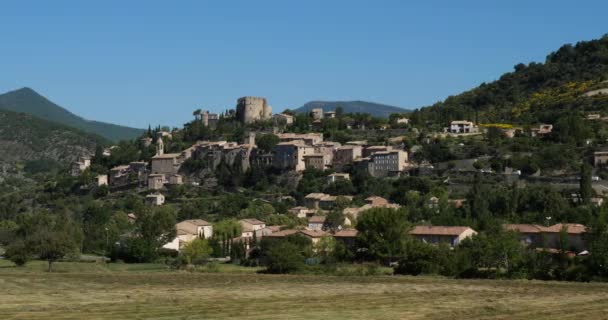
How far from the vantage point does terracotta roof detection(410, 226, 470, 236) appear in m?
65.9

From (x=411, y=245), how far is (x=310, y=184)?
45.4 m

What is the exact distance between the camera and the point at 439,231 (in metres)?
66.8

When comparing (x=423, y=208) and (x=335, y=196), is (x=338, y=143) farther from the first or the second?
(x=423, y=208)

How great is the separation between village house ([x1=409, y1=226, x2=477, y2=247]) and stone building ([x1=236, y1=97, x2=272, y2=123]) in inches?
2970

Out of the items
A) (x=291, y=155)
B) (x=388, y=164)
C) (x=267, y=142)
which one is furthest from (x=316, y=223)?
(x=267, y=142)

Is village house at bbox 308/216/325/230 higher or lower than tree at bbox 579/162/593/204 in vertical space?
lower

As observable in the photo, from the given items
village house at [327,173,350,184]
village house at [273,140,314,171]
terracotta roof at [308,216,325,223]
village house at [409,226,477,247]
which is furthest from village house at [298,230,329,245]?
village house at [273,140,314,171]

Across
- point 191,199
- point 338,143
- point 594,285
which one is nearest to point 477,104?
point 338,143

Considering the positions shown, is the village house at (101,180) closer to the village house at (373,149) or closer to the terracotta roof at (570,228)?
the village house at (373,149)

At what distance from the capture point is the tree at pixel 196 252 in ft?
205

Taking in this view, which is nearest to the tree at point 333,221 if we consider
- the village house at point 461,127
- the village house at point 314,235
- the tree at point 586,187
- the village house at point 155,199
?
the village house at point 314,235

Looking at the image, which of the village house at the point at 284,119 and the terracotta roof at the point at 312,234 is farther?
the village house at the point at 284,119

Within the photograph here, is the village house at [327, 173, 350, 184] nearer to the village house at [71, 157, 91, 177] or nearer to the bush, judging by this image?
the bush

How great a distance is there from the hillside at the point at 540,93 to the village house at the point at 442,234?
55045 millimetres
